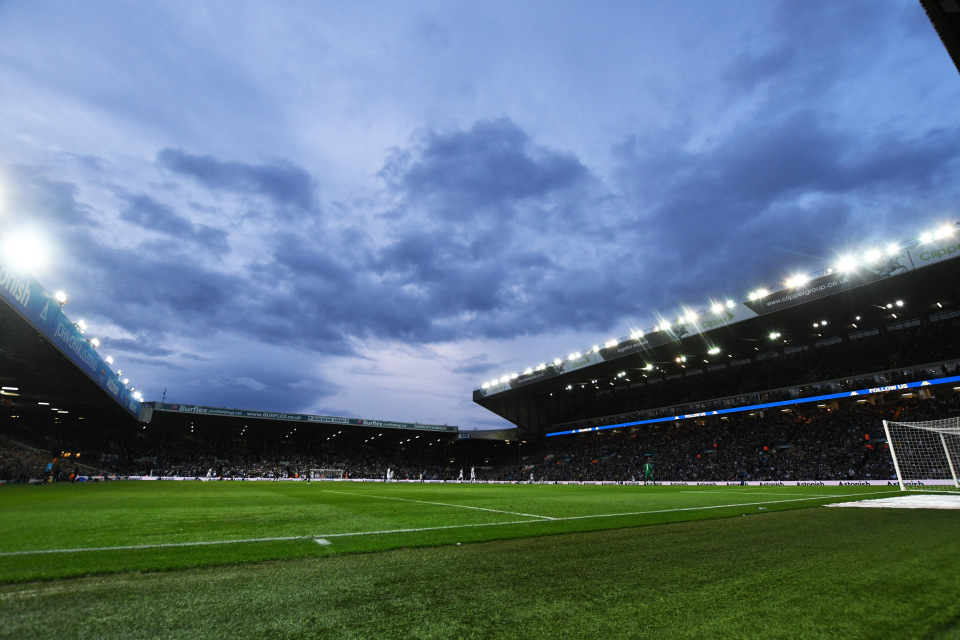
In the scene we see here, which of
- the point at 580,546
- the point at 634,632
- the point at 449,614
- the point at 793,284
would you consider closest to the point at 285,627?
the point at 449,614

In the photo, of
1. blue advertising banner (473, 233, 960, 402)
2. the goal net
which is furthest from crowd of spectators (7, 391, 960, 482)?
blue advertising banner (473, 233, 960, 402)

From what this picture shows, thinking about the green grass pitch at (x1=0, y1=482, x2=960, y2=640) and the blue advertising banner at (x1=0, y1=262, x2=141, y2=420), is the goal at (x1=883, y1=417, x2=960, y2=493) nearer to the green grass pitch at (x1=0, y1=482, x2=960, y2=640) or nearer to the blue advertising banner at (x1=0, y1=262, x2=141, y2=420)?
the green grass pitch at (x1=0, y1=482, x2=960, y2=640)

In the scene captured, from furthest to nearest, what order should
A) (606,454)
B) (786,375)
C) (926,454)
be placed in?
1. (606,454)
2. (786,375)
3. (926,454)

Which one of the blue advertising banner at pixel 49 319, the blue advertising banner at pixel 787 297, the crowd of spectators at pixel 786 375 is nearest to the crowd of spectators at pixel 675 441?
the crowd of spectators at pixel 786 375

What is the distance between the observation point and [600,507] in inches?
418

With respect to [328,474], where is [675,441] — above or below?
above

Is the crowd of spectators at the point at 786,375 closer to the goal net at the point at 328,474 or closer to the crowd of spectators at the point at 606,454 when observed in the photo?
the crowd of spectators at the point at 606,454

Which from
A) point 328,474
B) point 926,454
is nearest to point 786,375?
point 926,454

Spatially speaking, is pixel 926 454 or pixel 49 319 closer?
pixel 49 319

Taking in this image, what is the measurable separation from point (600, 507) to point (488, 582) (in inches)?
321

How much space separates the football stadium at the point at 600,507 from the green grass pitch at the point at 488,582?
28 millimetres

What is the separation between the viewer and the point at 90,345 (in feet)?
74.6

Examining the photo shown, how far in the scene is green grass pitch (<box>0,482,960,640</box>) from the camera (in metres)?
2.43

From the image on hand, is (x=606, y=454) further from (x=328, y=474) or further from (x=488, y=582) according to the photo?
(x=488, y=582)
